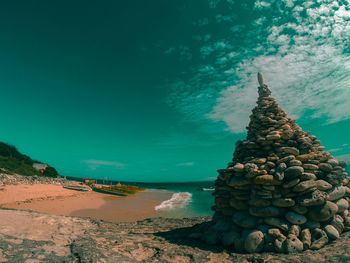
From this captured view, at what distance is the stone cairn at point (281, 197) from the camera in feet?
30.5

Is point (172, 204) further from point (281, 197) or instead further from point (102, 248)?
point (102, 248)

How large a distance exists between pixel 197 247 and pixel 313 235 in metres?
4.13

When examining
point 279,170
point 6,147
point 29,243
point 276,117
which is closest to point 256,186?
point 279,170

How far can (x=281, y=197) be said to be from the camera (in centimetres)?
978

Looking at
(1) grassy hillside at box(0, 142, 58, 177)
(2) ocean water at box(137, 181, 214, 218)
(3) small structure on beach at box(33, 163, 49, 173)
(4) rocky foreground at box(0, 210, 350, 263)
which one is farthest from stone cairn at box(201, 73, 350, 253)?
(3) small structure on beach at box(33, 163, 49, 173)

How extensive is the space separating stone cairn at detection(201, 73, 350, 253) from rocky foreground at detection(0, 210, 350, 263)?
0.48 metres

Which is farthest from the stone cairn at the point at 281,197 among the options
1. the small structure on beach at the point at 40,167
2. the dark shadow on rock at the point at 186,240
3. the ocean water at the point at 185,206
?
the small structure on beach at the point at 40,167

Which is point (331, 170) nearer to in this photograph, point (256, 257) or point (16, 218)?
point (256, 257)

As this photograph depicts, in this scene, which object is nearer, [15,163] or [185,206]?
[185,206]

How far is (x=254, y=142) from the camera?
1195 cm

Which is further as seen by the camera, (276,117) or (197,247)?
(276,117)

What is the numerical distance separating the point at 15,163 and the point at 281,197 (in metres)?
75.5

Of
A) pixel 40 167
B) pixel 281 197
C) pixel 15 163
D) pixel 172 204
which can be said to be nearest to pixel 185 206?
pixel 172 204

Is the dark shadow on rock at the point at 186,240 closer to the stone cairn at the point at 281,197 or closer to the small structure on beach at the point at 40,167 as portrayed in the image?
the stone cairn at the point at 281,197
